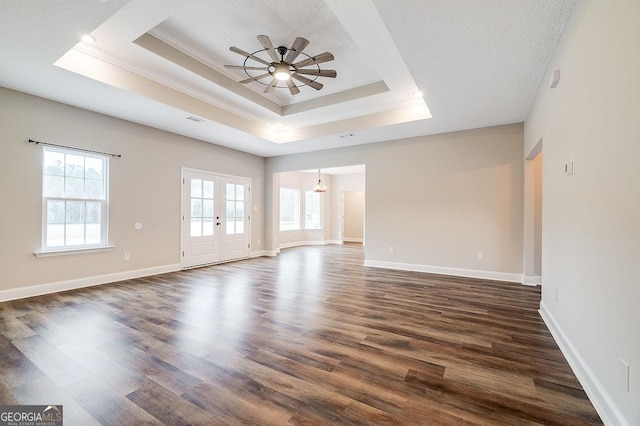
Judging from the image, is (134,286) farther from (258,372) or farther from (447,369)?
(447,369)

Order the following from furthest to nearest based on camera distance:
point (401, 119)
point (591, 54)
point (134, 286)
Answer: point (401, 119) < point (134, 286) < point (591, 54)

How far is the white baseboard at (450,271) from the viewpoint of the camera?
16.8ft

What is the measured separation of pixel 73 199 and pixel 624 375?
20.7 ft

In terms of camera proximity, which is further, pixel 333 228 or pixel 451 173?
pixel 333 228

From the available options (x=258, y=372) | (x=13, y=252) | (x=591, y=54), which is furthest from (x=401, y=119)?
(x=13, y=252)

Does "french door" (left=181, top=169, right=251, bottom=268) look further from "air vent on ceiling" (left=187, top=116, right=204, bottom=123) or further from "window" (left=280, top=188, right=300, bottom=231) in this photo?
"window" (left=280, top=188, right=300, bottom=231)

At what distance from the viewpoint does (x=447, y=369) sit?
7.19 ft

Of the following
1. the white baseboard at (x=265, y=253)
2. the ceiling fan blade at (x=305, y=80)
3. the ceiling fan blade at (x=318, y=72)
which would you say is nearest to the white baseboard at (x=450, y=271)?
the white baseboard at (x=265, y=253)

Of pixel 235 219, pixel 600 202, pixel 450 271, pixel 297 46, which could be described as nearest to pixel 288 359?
pixel 600 202

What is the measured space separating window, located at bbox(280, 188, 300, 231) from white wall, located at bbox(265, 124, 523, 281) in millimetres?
4525

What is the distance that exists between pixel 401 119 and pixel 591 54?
3200mm

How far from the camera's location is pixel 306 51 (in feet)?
12.6

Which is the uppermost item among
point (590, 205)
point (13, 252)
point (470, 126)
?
point (470, 126)

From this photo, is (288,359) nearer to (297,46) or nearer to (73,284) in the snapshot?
(297,46)
